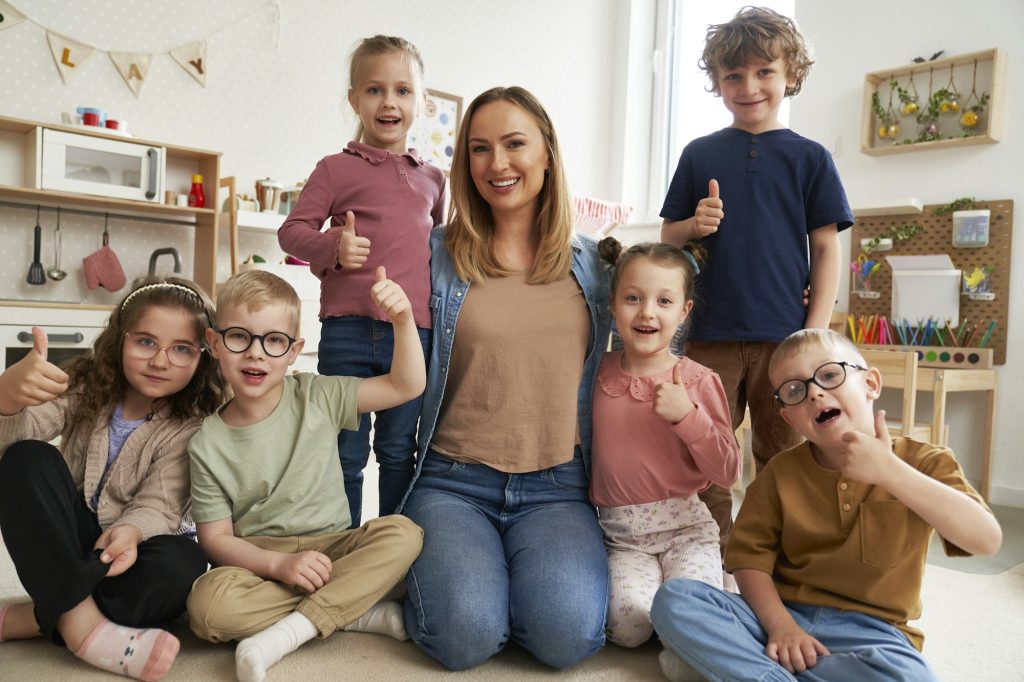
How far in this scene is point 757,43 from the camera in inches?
63.5

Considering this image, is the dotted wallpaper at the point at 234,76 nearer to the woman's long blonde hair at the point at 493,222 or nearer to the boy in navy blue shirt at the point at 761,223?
the woman's long blonde hair at the point at 493,222

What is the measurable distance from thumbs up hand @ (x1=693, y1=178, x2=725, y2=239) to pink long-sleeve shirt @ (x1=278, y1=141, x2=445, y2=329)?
58cm

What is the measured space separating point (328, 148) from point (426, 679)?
357cm

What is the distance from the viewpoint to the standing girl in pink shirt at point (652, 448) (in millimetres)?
1463

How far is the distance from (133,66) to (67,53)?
0.27 meters

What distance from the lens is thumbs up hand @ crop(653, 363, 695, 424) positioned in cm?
138

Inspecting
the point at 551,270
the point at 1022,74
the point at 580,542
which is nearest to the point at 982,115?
the point at 1022,74

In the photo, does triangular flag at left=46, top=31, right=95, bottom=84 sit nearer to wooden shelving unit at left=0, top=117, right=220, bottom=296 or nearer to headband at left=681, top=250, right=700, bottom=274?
wooden shelving unit at left=0, top=117, right=220, bottom=296

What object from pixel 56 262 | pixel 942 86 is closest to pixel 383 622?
pixel 56 262

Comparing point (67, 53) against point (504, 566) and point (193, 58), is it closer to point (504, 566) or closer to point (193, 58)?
point (193, 58)

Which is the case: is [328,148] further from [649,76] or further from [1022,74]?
[1022,74]

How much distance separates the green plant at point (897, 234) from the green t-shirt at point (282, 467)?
270 cm

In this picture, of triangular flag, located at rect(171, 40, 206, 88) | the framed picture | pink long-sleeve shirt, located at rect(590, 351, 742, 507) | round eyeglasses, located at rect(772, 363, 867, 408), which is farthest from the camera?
the framed picture

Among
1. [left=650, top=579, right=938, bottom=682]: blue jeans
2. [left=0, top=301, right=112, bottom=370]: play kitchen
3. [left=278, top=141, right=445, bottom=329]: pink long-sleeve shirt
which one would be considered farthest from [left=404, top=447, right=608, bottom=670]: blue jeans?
[left=0, top=301, right=112, bottom=370]: play kitchen
